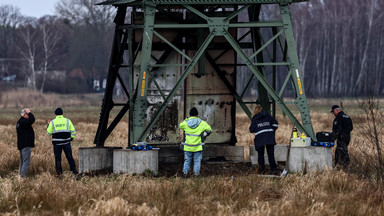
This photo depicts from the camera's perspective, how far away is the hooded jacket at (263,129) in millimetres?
15789

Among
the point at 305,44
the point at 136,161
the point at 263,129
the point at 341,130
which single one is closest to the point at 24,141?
the point at 136,161

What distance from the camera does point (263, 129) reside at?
15859 millimetres

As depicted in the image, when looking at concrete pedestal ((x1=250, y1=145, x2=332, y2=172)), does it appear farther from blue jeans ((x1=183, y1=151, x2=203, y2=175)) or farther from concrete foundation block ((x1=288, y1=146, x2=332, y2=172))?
blue jeans ((x1=183, y1=151, x2=203, y2=175))

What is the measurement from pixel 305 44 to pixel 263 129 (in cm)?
6884

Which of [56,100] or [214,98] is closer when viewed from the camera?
[214,98]

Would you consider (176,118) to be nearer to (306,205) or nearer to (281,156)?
(281,156)

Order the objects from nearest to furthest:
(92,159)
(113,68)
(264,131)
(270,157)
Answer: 1. (264,131)
2. (270,157)
3. (92,159)
4. (113,68)

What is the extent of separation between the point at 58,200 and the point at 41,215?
2.60ft

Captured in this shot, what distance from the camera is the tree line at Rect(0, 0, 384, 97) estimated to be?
258 ft

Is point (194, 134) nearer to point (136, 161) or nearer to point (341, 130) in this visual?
point (136, 161)

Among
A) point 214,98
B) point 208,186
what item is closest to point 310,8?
point 214,98

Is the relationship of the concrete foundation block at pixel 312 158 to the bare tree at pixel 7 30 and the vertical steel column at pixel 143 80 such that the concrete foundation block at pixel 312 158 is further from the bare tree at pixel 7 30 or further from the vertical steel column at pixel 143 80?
the bare tree at pixel 7 30

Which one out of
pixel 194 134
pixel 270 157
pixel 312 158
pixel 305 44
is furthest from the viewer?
pixel 305 44

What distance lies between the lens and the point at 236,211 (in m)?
11.2
